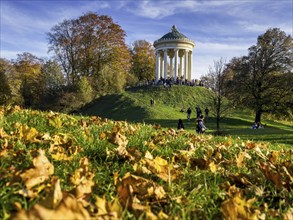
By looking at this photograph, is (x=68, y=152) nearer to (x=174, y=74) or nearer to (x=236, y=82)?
(x=236, y=82)

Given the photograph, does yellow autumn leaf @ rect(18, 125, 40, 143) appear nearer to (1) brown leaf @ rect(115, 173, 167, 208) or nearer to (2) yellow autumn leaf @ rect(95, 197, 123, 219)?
(1) brown leaf @ rect(115, 173, 167, 208)

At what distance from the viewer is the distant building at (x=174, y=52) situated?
211 feet

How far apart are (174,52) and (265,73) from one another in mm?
30329

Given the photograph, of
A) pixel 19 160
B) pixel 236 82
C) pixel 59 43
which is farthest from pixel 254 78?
pixel 19 160

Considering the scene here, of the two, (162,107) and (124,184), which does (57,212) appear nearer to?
(124,184)

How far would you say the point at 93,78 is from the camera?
175ft

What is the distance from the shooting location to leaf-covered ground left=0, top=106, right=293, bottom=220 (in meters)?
1.64

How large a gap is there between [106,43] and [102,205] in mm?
60777

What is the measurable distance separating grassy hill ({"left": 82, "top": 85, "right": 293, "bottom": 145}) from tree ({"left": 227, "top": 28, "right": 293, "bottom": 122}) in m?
2.63

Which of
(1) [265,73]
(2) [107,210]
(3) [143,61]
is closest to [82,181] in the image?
(2) [107,210]

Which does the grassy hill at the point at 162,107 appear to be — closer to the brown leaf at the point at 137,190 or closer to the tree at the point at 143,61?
the tree at the point at 143,61

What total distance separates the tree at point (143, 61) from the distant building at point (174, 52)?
9834 mm

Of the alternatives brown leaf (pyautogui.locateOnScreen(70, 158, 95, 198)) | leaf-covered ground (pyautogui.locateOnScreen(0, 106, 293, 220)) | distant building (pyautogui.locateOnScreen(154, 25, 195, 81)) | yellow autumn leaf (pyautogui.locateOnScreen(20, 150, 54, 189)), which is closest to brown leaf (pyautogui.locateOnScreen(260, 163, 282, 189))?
leaf-covered ground (pyautogui.locateOnScreen(0, 106, 293, 220))


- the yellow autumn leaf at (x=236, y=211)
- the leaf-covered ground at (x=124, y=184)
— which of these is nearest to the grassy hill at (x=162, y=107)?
the leaf-covered ground at (x=124, y=184)
